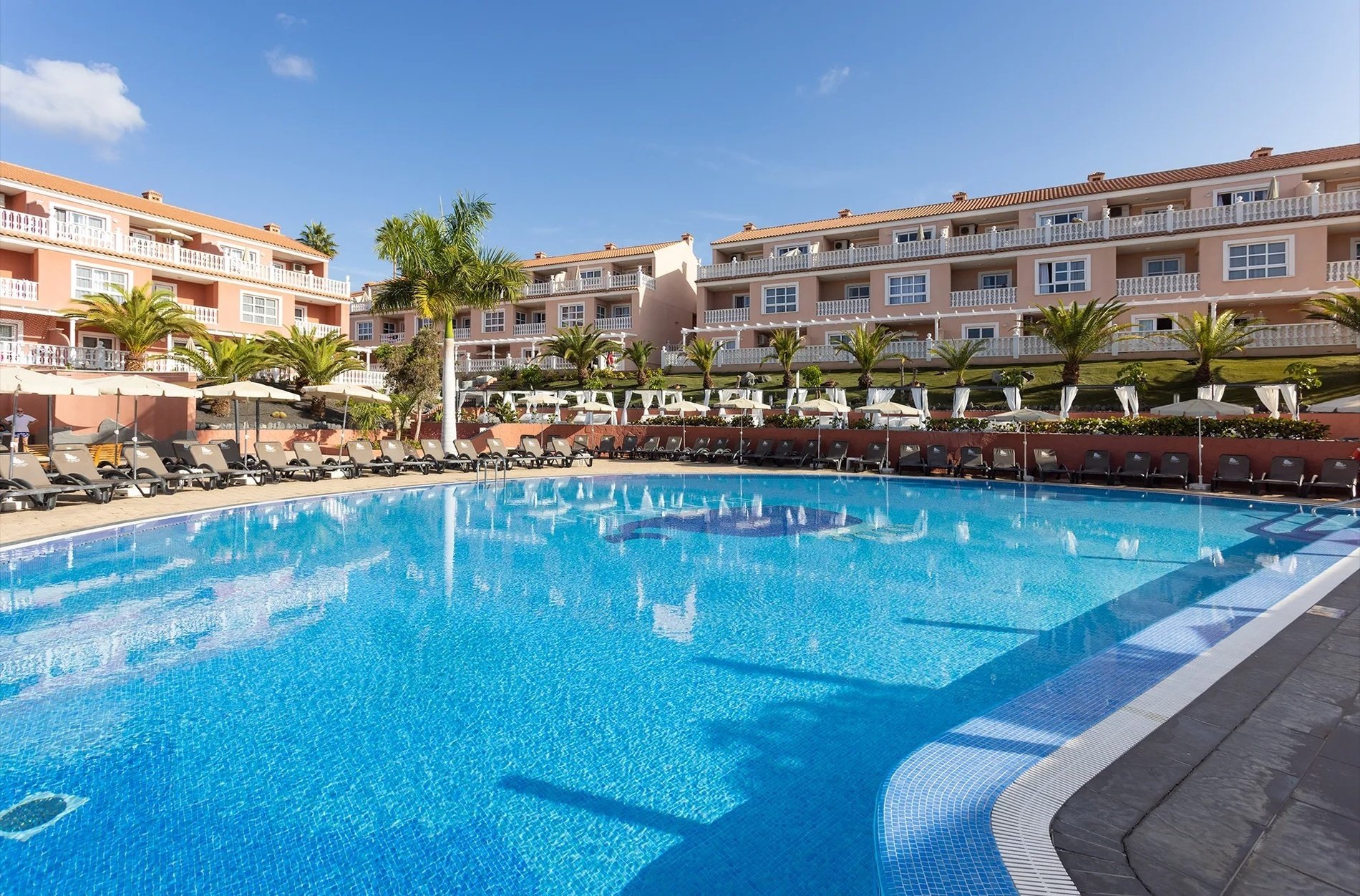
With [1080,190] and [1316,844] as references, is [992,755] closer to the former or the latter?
[1316,844]

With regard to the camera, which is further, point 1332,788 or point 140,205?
point 140,205

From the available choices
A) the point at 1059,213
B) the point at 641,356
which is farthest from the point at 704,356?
the point at 1059,213

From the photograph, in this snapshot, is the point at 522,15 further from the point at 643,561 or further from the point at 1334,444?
the point at 1334,444

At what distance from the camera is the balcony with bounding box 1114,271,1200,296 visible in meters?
27.0

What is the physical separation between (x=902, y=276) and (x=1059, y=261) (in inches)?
263

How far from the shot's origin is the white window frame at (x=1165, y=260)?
2873 cm

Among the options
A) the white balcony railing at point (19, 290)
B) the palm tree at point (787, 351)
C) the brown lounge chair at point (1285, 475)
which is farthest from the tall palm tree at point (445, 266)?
the brown lounge chair at point (1285, 475)

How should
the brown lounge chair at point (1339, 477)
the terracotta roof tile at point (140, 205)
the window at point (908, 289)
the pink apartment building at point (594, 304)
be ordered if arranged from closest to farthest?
the brown lounge chair at point (1339, 477)
the terracotta roof tile at point (140, 205)
the window at point (908, 289)
the pink apartment building at point (594, 304)

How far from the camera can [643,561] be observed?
9414mm

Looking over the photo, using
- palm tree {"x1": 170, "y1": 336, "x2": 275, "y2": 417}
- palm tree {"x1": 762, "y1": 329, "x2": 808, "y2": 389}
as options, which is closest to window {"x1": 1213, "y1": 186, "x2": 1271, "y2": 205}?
palm tree {"x1": 762, "y1": 329, "x2": 808, "y2": 389}

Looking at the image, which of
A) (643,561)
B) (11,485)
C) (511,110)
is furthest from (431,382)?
(643,561)

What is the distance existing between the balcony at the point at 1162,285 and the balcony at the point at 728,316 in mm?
16810

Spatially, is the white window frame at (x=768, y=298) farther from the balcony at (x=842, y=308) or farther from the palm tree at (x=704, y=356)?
the palm tree at (x=704, y=356)

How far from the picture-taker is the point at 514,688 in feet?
16.7
